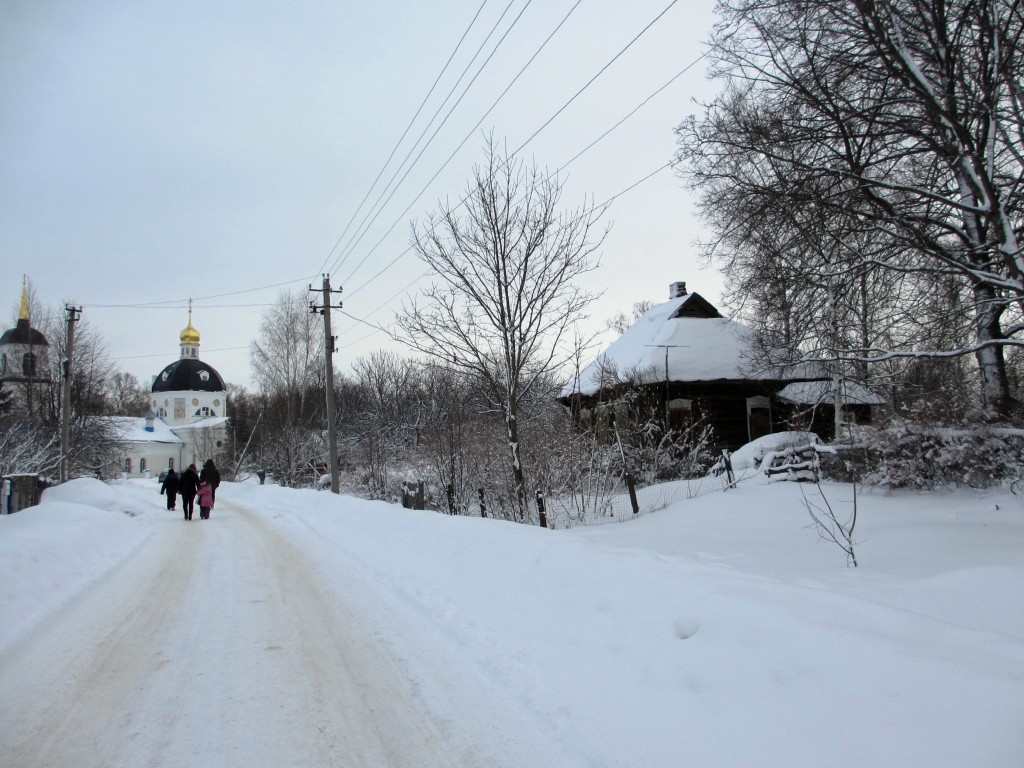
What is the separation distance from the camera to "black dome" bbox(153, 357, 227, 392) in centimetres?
8844

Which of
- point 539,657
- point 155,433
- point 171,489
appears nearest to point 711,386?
point 171,489

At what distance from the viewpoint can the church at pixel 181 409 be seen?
81500mm

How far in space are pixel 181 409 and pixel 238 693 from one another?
3689 inches

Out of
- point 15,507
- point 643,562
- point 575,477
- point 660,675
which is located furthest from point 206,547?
point 660,675

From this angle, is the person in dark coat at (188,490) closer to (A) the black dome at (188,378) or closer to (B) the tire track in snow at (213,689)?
(B) the tire track in snow at (213,689)

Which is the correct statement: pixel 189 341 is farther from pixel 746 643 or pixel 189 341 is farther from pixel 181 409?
pixel 746 643

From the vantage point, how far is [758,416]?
25.7 metres

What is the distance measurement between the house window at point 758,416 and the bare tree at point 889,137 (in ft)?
44.9

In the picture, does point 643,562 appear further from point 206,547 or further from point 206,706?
point 206,547

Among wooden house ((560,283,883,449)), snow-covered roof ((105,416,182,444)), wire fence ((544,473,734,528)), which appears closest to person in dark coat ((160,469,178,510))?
wooden house ((560,283,883,449))

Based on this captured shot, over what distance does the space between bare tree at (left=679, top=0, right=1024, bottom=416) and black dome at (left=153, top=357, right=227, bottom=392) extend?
89.7 m

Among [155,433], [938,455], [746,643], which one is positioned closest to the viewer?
[746,643]

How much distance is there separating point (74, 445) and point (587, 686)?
1522 inches

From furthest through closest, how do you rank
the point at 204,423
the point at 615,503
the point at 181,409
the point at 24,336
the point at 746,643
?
the point at 181,409
the point at 204,423
the point at 24,336
the point at 615,503
the point at 746,643
